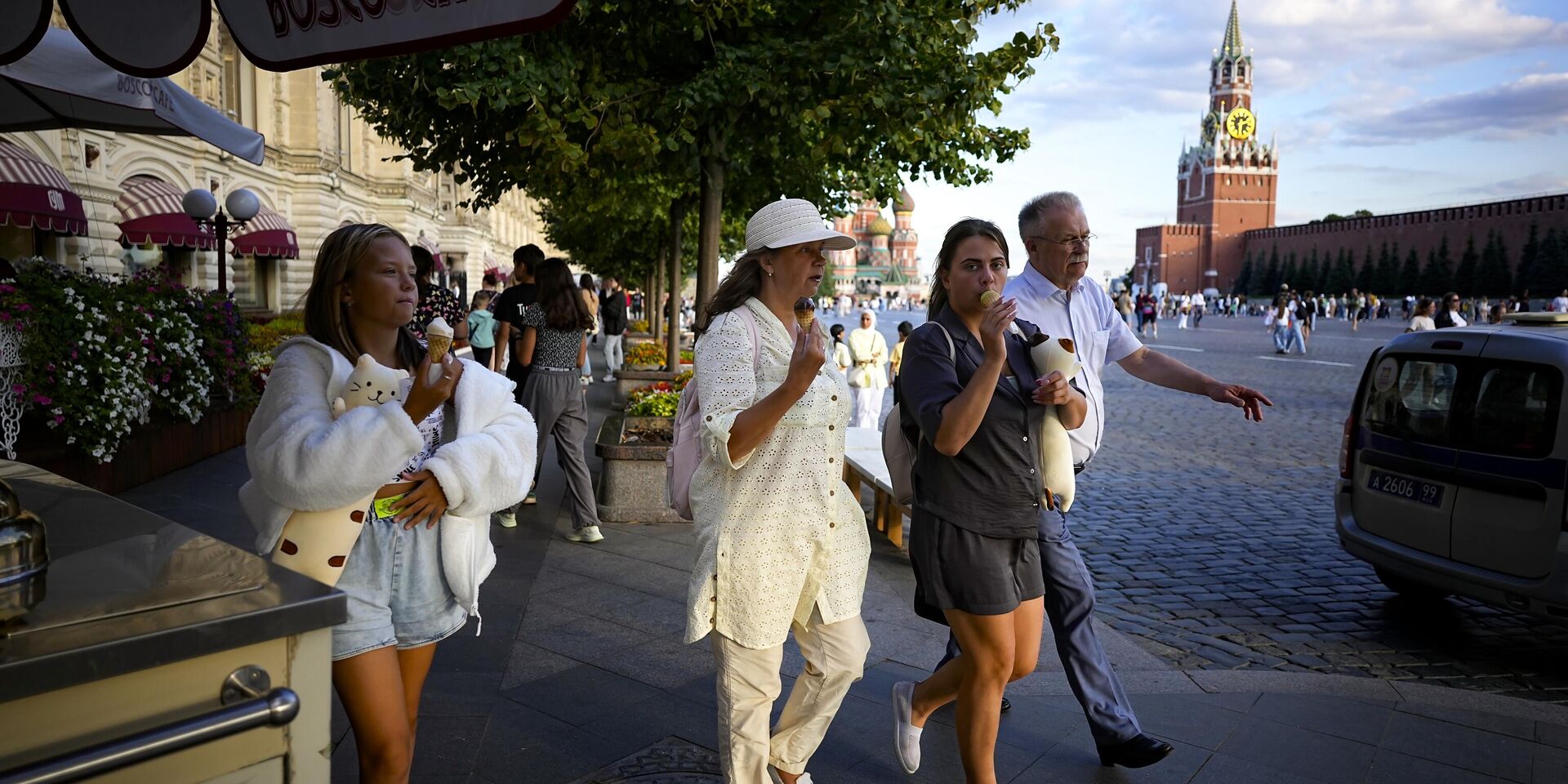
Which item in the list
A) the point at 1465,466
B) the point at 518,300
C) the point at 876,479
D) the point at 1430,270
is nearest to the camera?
the point at 1465,466

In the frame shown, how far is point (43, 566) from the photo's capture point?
1.77 metres

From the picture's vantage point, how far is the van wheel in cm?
636

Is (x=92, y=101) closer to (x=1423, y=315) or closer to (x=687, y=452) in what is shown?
(x=687, y=452)

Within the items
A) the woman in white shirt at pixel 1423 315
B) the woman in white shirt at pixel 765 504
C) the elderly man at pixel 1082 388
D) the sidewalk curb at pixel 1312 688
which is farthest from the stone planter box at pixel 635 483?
the woman in white shirt at pixel 1423 315

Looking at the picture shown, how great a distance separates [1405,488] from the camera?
6133 millimetres

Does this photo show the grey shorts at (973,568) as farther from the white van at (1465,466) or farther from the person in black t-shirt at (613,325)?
the person in black t-shirt at (613,325)

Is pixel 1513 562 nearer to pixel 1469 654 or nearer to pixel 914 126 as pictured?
pixel 1469 654

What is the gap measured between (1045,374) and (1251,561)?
512 cm

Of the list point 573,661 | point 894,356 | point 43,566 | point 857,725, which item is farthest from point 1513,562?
point 894,356

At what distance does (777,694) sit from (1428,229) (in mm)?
92559

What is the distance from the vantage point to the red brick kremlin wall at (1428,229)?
68750 millimetres

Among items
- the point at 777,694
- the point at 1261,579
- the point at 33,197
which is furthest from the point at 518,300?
the point at 33,197

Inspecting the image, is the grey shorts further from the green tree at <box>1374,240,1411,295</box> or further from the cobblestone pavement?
the green tree at <box>1374,240,1411,295</box>

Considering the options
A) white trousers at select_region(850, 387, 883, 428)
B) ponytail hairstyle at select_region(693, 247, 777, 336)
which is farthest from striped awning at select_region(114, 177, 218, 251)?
ponytail hairstyle at select_region(693, 247, 777, 336)
